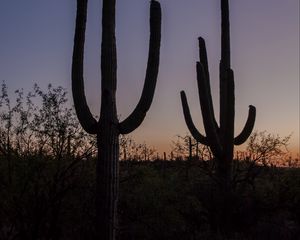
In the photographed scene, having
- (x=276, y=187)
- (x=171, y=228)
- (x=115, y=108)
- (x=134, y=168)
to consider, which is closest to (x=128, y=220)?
(x=171, y=228)

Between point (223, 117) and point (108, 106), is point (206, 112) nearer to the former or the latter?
point (223, 117)

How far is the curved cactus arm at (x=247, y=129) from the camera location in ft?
50.3

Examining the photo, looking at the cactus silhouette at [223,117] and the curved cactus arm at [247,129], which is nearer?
the cactus silhouette at [223,117]

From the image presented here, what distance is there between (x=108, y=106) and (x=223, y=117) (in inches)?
260

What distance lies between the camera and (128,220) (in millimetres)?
12891

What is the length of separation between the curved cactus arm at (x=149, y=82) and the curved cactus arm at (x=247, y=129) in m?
6.52

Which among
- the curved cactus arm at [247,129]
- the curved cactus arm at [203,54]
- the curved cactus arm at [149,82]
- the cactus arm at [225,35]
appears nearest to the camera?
the curved cactus arm at [149,82]

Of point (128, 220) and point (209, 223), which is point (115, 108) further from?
point (209, 223)

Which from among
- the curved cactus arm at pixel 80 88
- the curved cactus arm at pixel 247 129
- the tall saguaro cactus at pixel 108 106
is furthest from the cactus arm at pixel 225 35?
the curved cactus arm at pixel 80 88

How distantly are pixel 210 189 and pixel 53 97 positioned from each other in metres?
6.59

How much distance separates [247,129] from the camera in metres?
15.3

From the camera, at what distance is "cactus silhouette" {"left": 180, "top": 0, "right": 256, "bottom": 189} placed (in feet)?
47.6

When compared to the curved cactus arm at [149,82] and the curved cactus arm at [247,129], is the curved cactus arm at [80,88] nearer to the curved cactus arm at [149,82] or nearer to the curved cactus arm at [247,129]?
the curved cactus arm at [149,82]

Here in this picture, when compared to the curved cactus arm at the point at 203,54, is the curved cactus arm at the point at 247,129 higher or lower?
lower
